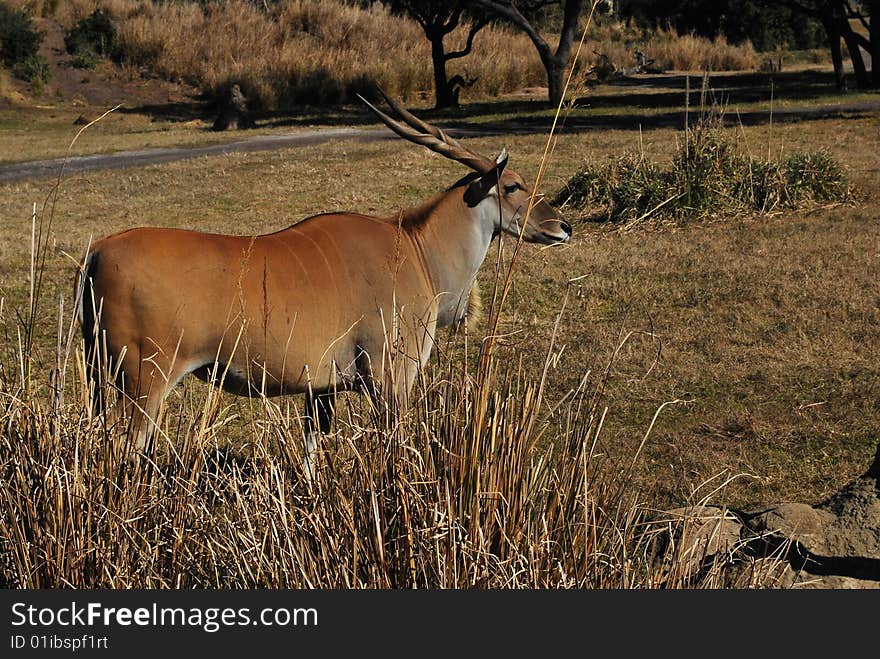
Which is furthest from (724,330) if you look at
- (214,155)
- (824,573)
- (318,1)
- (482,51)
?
(318,1)

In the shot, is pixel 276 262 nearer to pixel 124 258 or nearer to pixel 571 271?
pixel 124 258

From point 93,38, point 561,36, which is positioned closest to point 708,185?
point 561,36

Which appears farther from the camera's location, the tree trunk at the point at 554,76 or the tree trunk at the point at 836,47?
the tree trunk at the point at 554,76

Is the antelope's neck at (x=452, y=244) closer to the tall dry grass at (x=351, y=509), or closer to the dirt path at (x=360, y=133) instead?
the tall dry grass at (x=351, y=509)

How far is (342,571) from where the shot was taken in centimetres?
363

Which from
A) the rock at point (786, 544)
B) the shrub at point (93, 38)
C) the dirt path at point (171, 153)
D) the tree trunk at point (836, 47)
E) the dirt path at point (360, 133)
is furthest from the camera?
the shrub at point (93, 38)

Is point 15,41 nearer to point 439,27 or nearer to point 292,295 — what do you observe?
point 439,27

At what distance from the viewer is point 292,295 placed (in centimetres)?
527

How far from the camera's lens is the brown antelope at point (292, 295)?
16.2ft

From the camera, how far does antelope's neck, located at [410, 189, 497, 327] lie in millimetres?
6027

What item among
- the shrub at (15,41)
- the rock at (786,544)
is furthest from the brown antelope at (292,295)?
the shrub at (15,41)

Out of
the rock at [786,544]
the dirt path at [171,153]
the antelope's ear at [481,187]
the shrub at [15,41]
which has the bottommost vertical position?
the rock at [786,544]

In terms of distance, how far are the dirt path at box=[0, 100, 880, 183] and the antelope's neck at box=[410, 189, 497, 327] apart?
1335 centimetres

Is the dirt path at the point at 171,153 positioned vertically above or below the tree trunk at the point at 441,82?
below
